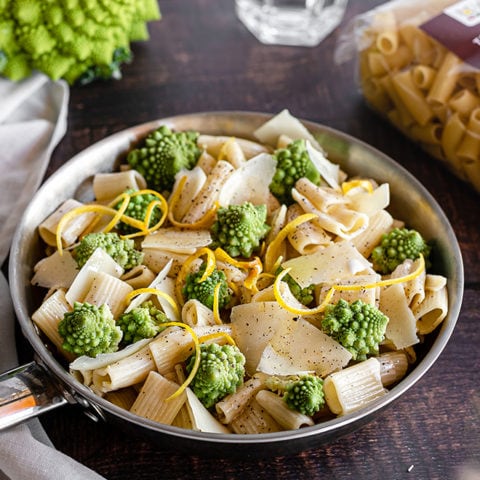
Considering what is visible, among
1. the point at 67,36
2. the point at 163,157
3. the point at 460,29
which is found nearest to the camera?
the point at 163,157

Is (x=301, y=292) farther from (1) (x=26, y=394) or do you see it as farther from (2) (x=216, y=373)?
(1) (x=26, y=394)

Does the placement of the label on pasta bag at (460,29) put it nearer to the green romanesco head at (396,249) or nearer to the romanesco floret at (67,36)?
the green romanesco head at (396,249)

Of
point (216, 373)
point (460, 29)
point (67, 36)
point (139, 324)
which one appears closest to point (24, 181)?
point (67, 36)

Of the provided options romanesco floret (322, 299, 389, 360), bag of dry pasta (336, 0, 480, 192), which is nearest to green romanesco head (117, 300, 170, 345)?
romanesco floret (322, 299, 389, 360)

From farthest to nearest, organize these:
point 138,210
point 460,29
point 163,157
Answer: point 460,29 → point 163,157 → point 138,210

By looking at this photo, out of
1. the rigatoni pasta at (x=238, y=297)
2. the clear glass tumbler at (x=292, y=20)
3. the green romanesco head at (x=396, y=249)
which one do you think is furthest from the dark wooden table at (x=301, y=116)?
the green romanesco head at (x=396, y=249)

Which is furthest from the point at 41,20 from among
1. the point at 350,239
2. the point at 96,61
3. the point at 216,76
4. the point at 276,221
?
the point at 350,239

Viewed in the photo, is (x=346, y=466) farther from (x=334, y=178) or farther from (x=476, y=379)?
(x=334, y=178)
